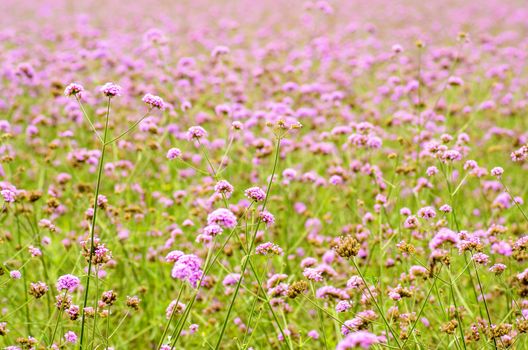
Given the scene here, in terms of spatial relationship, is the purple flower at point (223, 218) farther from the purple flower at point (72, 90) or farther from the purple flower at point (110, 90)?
the purple flower at point (72, 90)

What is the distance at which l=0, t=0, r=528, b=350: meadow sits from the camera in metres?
3.13

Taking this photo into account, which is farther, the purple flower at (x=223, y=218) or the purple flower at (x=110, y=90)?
the purple flower at (x=110, y=90)

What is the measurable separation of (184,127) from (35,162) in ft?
5.77

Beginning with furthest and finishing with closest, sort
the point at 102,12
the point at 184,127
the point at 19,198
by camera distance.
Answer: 1. the point at 102,12
2. the point at 184,127
3. the point at 19,198

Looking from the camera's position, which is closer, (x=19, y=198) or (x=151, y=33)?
(x=19, y=198)

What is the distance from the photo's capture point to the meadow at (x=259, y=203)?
313 centimetres

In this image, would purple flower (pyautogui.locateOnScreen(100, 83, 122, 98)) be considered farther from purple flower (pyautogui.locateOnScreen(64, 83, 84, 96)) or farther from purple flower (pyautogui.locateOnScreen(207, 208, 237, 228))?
purple flower (pyautogui.locateOnScreen(207, 208, 237, 228))

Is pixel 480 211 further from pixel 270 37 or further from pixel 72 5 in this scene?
pixel 72 5

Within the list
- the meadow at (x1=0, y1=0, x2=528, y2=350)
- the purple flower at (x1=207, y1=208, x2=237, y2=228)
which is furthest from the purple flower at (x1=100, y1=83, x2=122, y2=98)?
the purple flower at (x1=207, y1=208, x2=237, y2=228)

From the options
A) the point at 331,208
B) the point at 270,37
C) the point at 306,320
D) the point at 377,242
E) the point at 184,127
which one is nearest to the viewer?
the point at 377,242

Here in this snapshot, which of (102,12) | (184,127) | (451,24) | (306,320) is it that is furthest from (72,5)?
(306,320)

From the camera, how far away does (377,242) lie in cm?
437

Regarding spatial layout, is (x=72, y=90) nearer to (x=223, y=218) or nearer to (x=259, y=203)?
(x=223, y=218)

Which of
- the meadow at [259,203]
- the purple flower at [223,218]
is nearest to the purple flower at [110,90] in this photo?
the meadow at [259,203]
